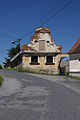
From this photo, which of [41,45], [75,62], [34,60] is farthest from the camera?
[41,45]

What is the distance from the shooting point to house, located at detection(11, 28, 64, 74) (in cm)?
4203

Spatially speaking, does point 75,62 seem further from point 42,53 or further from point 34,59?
point 34,59

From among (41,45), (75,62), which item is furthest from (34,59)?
(75,62)

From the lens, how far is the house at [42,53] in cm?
4203

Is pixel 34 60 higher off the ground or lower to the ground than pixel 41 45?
lower

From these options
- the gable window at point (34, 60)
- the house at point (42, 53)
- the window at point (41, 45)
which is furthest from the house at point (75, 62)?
the window at point (41, 45)

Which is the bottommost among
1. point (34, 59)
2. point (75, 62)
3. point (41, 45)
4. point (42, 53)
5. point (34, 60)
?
point (75, 62)

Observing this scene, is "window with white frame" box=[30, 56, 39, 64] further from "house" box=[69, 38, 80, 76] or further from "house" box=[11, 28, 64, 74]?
"house" box=[69, 38, 80, 76]

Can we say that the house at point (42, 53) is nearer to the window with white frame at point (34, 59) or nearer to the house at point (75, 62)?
the window with white frame at point (34, 59)

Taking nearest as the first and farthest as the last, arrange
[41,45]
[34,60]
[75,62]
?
[75,62], [34,60], [41,45]

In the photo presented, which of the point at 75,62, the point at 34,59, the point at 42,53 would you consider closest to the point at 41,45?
the point at 42,53

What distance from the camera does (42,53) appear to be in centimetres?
4262

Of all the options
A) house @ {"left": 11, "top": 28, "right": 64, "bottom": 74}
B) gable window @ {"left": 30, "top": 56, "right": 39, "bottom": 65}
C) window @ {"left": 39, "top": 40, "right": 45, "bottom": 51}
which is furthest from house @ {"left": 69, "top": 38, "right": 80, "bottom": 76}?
window @ {"left": 39, "top": 40, "right": 45, "bottom": 51}

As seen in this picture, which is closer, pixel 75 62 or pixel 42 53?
pixel 75 62
